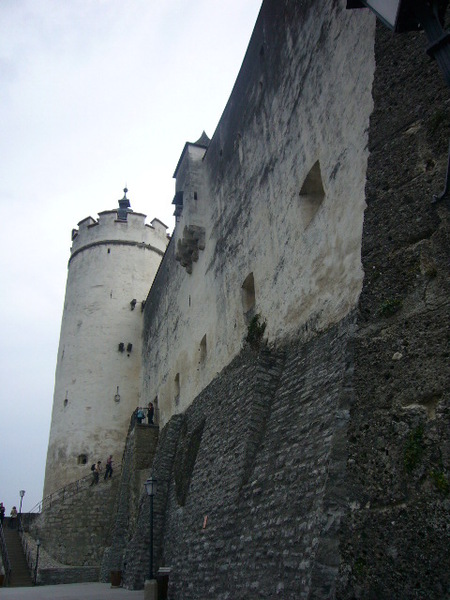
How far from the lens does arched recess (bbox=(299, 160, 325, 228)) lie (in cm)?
854

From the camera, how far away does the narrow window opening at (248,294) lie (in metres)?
10.9

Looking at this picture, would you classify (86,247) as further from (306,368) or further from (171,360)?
(306,368)

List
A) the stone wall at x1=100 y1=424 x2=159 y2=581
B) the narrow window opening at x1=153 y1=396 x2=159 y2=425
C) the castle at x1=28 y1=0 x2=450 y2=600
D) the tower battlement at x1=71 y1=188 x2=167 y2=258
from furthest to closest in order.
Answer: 1. the tower battlement at x1=71 y1=188 x2=167 y2=258
2. the narrow window opening at x1=153 y1=396 x2=159 y2=425
3. the stone wall at x1=100 y1=424 x2=159 y2=581
4. the castle at x1=28 y1=0 x2=450 y2=600

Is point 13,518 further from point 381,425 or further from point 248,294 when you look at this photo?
point 381,425

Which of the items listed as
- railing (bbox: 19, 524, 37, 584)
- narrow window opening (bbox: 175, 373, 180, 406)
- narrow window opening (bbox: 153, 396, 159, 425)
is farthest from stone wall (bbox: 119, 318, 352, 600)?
railing (bbox: 19, 524, 37, 584)

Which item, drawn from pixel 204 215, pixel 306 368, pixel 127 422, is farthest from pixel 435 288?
pixel 127 422

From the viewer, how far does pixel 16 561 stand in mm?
18047

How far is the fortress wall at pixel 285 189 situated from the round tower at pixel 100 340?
312 inches

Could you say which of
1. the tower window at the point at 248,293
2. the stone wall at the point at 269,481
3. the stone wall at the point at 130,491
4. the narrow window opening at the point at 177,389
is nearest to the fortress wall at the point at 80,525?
the stone wall at the point at 130,491

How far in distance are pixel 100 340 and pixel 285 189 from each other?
1545 cm

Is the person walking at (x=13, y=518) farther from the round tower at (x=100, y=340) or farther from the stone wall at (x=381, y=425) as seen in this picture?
the stone wall at (x=381, y=425)

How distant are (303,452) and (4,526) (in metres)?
20.7

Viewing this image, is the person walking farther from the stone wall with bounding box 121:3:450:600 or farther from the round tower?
the stone wall with bounding box 121:3:450:600

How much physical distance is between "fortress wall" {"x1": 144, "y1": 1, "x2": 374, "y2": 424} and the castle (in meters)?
0.04
